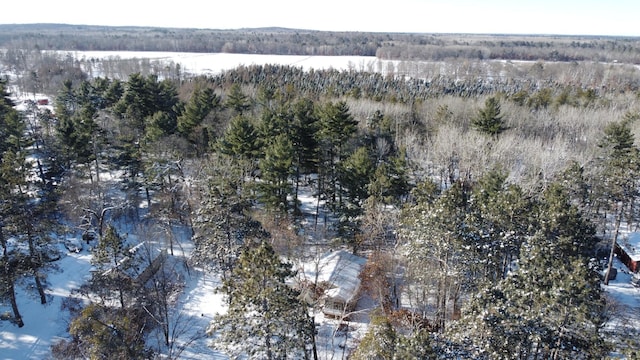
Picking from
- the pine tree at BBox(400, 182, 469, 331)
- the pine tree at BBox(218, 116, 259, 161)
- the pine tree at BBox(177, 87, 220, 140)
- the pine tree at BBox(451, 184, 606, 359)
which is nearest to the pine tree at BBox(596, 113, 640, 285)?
the pine tree at BBox(400, 182, 469, 331)

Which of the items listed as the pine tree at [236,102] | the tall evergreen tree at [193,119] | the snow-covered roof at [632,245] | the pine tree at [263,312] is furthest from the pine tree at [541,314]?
the pine tree at [236,102]

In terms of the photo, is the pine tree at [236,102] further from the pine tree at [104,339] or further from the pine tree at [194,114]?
the pine tree at [104,339]

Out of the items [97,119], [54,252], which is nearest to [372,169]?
[54,252]

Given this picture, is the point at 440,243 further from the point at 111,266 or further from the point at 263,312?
the point at 111,266

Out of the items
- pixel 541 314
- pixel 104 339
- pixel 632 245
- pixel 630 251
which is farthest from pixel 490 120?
pixel 104 339

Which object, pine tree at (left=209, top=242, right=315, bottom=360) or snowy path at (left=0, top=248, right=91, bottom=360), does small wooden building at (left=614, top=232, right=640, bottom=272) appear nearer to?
pine tree at (left=209, top=242, right=315, bottom=360)

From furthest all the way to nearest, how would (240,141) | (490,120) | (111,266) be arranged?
1. (490,120)
2. (240,141)
3. (111,266)

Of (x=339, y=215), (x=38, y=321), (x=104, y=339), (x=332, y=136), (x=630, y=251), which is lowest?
(x=38, y=321)
